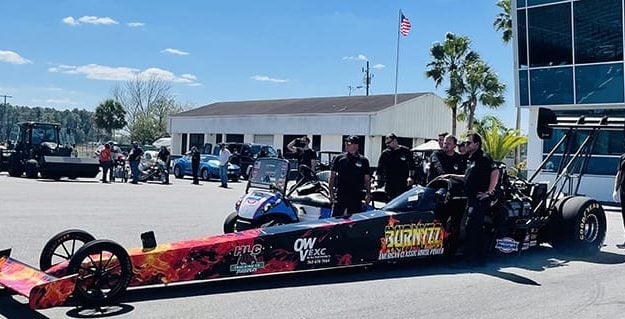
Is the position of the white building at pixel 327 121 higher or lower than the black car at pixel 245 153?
higher

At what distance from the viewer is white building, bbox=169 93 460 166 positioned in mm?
40812

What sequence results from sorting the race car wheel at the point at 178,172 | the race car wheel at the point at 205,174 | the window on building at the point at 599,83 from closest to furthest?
the window on building at the point at 599,83, the race car wheel at the point at 205,174, the race car wheel at the point at 178,172

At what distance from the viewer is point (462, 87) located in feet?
128

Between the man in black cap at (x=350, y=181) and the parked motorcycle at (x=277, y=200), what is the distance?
1.04ft

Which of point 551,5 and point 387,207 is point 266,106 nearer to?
point 551,5

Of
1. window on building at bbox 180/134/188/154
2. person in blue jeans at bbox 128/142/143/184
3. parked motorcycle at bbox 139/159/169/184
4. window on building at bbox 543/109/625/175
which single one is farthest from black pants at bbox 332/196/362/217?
window on building at bbox 180/134/188/154

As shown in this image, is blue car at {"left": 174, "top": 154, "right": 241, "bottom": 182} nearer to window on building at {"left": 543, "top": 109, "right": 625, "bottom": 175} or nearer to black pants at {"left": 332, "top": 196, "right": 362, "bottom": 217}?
window on building at {"left": 543, "top": 109, "right": 625, "bottom": 175}

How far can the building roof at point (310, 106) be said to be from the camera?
4319 cm

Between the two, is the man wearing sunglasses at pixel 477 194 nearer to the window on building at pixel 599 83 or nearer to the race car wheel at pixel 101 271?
the race car wheel at pixel 101 271

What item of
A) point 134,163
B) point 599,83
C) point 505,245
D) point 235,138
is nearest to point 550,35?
point 599,83

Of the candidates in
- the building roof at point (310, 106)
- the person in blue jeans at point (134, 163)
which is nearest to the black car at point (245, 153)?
the person in blue jeans at point (134, 163)

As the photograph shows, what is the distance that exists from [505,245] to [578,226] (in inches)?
61.8

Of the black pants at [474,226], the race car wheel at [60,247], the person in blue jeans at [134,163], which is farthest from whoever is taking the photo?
the person in blue jeans at [134,163]

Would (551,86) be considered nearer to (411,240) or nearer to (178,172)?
(178,172)
